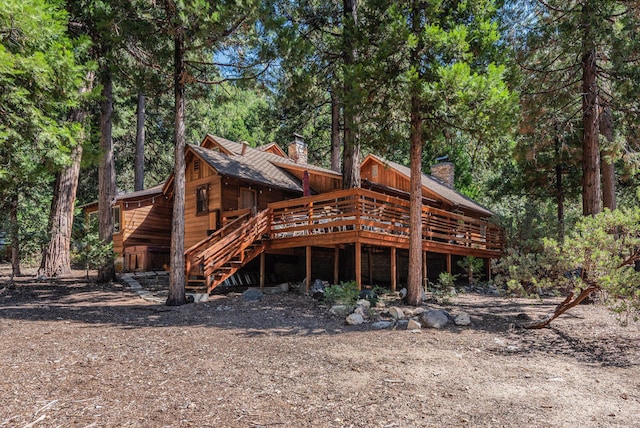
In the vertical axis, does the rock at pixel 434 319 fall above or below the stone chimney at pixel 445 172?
below

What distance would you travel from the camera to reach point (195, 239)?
16266 mm

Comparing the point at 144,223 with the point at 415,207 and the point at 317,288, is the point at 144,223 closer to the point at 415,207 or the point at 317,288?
the point at 317,288

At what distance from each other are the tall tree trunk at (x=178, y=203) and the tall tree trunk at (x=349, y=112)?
3.98m

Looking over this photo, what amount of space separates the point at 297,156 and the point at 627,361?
16.5 meters

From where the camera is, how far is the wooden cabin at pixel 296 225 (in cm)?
1148

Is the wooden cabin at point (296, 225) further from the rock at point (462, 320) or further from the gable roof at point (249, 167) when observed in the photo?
the rock at point (462, 320)

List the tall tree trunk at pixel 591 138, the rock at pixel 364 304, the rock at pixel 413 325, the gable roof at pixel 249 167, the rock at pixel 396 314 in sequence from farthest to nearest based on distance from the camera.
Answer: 1. the gable roof at pixel 249 167
2. the tall tree trunk at pixel 591 138
3. the rock at pixel 364 304
4. the rock at pixel 396 314
5. the rock at pixel 413 325

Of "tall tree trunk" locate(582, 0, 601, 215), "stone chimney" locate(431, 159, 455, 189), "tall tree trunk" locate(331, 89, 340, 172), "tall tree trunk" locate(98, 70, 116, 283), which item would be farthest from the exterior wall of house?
"stone chimney" locate(431, 159, 455, 189)

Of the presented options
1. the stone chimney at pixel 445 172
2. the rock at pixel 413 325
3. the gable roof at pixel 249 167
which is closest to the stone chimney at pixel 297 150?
the gable roof at pixel 249 167

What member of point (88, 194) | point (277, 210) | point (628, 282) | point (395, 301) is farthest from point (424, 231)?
point (88, 194)

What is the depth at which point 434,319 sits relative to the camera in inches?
301

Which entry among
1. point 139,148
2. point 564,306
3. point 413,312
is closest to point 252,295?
point 413,312

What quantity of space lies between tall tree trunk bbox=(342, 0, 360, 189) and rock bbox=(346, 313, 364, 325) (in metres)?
4.63

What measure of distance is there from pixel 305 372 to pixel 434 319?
3585mm
